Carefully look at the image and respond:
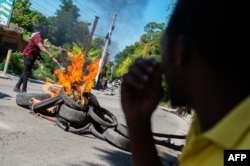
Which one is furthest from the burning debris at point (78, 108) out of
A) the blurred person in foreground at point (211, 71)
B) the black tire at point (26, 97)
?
the blurred person in foreground at point (211, 71)

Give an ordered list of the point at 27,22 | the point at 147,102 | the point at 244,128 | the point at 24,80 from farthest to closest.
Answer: the point at 27,22 < the point at 24,80 < the point at 147,102 < the point at 244,128

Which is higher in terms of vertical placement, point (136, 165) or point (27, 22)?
point (27, 22)

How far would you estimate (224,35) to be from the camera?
1.12 m

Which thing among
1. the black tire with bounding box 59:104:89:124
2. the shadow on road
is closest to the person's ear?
the black tire with bounding box 59:104:89:124

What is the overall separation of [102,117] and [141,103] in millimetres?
7208

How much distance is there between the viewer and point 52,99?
845cm

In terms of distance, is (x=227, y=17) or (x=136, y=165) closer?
(x=227, y=17)

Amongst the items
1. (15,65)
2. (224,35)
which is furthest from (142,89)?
(15,65)

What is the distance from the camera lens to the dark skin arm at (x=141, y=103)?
1349 mm

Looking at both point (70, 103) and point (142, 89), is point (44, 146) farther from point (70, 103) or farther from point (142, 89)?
point (142, 89)

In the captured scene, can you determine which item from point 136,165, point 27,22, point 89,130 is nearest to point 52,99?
point 89,130

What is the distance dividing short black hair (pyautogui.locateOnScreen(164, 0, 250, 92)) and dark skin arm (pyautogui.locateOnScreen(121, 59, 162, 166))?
0.76ft

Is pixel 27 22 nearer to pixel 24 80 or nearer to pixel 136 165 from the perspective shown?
pixel 24 80

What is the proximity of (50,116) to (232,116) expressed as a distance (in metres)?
7.85
